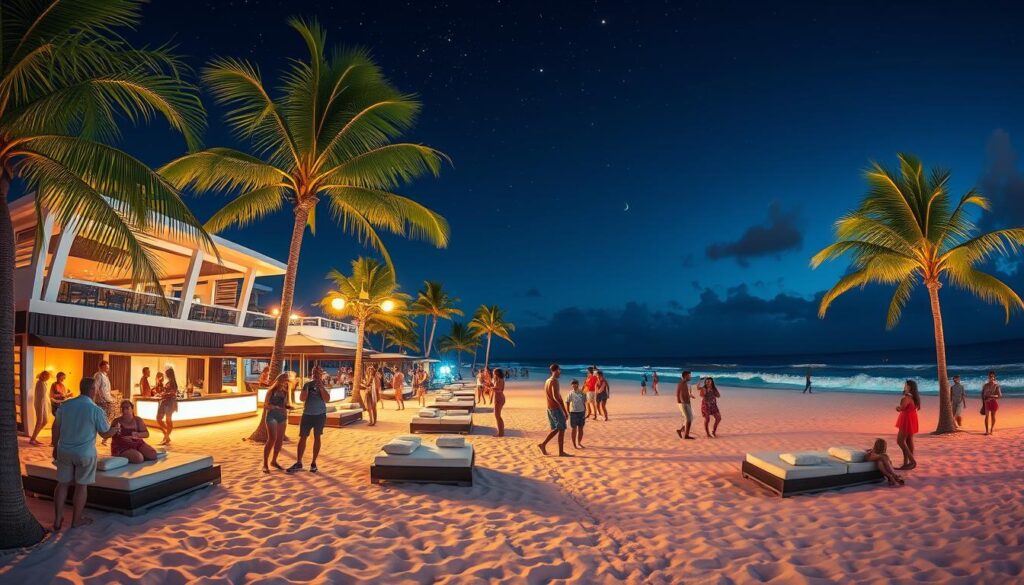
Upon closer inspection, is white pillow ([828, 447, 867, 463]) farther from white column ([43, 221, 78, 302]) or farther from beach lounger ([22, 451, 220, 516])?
white column ([43, 221, 78, 302])

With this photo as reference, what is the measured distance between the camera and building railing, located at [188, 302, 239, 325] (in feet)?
54.2

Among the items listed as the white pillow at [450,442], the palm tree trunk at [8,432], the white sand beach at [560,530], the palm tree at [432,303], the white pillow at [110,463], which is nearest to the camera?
the white sand beach at [560,530]

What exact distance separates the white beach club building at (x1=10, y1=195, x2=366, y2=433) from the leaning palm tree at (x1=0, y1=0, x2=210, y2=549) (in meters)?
0.96

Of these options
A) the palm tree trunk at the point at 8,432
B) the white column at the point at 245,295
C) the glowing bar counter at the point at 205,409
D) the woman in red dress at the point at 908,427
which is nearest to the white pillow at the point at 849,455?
the woman in red dress at the point at 908,427

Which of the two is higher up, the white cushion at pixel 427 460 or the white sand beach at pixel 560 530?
the white cushion at pixel 427 460

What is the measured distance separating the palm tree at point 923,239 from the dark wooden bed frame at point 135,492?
1365 cm

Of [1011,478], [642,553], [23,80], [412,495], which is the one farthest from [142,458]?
[1011,478]

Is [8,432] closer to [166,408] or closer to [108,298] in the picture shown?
[166,408]

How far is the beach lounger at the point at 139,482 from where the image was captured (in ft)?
16.7

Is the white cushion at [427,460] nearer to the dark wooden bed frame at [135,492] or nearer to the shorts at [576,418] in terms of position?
the dark wooden bed frame at [135,492]

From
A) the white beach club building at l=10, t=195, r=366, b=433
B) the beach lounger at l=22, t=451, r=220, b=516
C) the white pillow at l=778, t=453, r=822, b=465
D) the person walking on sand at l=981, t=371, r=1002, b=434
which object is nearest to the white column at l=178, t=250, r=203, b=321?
the white beach club building at l=10, t=195, r=366, b=433

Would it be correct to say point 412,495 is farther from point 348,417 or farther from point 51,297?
point 51,297

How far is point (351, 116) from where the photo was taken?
31.4 feet

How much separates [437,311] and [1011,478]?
35587 mm
